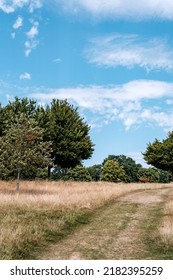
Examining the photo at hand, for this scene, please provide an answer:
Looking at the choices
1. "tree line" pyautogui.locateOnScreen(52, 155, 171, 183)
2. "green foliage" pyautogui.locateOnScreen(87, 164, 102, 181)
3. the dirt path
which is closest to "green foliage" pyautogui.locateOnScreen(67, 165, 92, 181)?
"tree line" pyautogui.locateOnScreen(52, 155, 171, 183)

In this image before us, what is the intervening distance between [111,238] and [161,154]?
174 ft

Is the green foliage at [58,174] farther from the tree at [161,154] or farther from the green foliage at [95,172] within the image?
the green foliage at [95,172]

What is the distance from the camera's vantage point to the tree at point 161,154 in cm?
6438

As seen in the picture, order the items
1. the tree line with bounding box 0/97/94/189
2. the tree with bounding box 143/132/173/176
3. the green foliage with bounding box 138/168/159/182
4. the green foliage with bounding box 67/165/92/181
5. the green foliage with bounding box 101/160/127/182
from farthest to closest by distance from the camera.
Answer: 1. the green foliage with bounding box 138/168/159/182
2. the green foliage with bounding box 101/160/127/182
3. the green foliage with bounding box 67/165/92/181
4. the tree with bounding box 143/132/173/176
5. the tree line with bounding box 0/97/94/189

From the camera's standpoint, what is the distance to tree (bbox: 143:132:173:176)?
64.4 metres

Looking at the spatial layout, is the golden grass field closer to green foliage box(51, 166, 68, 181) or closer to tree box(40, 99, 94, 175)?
tree box(40, 99, 94, 175)

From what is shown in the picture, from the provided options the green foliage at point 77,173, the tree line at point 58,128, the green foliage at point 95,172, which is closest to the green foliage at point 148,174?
the green foliage at point 95,172

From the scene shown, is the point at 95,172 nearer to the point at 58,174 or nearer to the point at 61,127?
the point at 58,174

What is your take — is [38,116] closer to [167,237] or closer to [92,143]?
[92,143]

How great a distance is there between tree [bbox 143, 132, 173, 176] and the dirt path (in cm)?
4353

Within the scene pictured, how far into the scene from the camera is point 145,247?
1280cm

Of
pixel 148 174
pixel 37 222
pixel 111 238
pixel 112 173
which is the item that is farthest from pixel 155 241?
pixel 148 174

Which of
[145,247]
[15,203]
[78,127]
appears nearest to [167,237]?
[145,247]

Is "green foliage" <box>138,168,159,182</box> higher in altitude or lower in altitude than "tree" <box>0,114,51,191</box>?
higher
